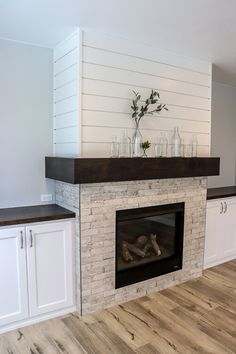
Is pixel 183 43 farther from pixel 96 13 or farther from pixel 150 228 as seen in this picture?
pixel 150 228

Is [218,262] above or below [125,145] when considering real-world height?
below

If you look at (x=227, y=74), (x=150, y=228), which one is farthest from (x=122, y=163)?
(x=227, y=74)

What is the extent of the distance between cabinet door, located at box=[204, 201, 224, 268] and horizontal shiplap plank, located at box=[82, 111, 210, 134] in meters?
0.97

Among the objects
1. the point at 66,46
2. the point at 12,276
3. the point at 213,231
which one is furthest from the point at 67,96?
the point at 213,231

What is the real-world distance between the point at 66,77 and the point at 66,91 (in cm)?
13

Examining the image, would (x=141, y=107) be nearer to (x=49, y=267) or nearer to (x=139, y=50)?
(x=139, y=50)

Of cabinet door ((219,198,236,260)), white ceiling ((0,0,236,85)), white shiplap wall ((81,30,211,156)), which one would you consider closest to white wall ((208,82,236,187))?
cabinet door ((219,198,236,260))

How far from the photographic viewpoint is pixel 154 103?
9.50ft

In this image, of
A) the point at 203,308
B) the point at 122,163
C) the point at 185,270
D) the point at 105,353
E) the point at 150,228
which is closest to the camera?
the point at 105,353

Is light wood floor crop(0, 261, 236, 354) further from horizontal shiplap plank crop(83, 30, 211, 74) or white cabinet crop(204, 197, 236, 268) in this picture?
horizontal shiplap plank crop(83, 30, 211, 74)

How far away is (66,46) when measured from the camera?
266 centimetres

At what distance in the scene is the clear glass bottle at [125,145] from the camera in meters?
2.76

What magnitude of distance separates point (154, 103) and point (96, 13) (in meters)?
1.03

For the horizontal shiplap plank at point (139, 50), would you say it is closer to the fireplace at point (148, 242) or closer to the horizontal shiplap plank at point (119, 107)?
the horizontal shiplap plank at point (119, 107)
